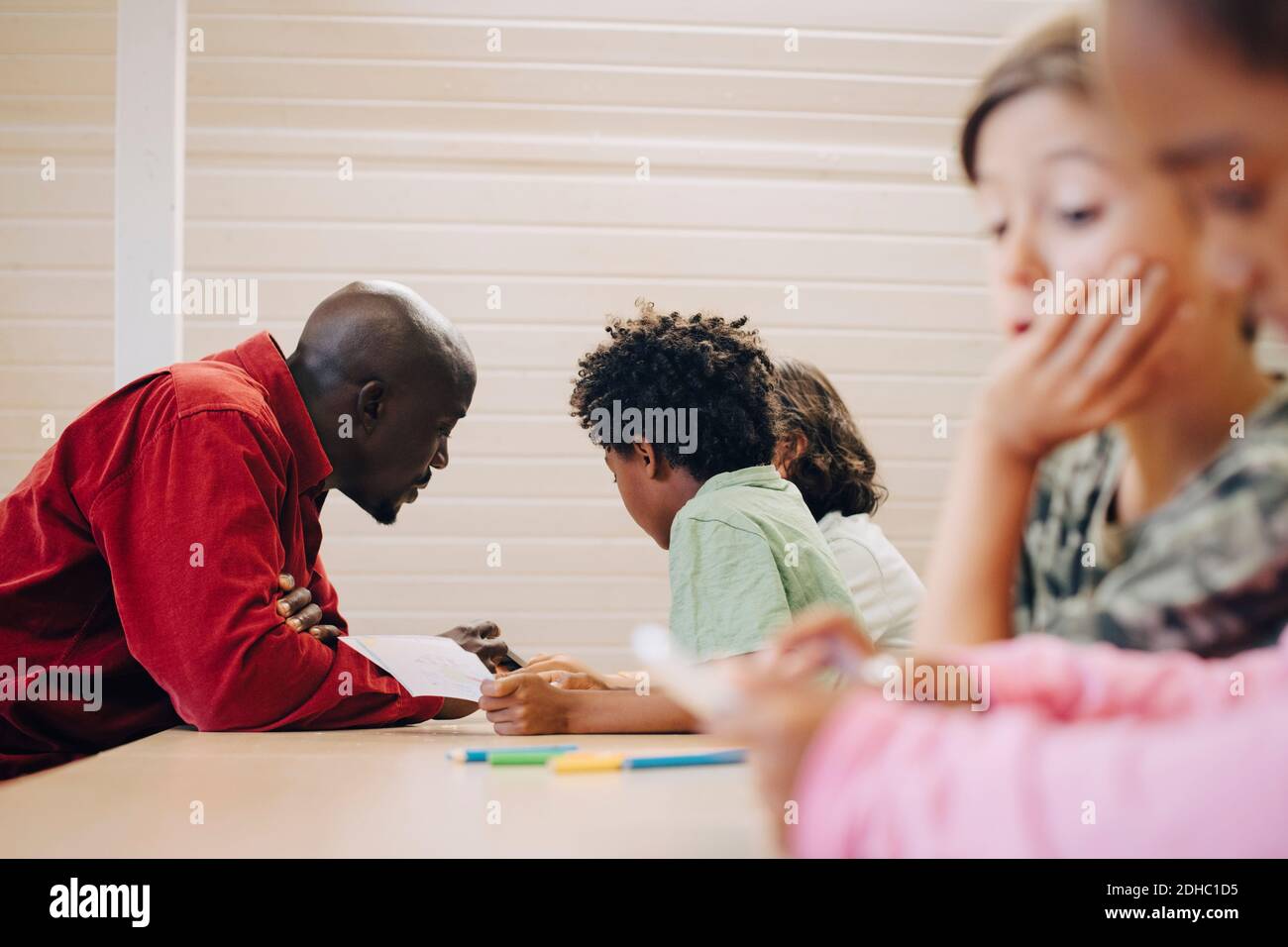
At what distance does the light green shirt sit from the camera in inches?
61.1

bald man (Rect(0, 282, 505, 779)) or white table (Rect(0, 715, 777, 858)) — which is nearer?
white table (Rect(0, 715, 777, 858))

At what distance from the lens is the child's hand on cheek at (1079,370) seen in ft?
2.03

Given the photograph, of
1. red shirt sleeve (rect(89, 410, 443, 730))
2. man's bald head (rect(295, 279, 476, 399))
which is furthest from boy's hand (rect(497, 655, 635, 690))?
man's bald head (rect(295, 279, 476, 399))

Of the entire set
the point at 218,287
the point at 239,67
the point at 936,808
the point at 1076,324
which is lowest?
the point at 936,808

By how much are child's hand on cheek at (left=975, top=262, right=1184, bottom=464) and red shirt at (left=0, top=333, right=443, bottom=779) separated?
44.6 inches

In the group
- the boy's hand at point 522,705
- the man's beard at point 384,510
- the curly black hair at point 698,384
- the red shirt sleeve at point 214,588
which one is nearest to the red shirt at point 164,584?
the red shirt sleeve at point 214,588

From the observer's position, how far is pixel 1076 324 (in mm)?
636

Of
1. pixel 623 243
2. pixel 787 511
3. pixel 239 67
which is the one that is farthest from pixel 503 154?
pixel 787 511

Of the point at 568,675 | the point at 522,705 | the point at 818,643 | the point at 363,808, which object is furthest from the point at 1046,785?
the point at 568,675

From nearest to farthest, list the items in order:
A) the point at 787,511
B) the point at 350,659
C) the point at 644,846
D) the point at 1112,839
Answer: the point at 1112,839, the point at 644,846, the point at 350,659, the point at 787,511

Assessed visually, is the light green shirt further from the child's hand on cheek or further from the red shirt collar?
the child's hand on cheek

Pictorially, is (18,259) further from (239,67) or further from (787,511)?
(787,511)

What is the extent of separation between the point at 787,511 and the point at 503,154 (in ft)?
7.09

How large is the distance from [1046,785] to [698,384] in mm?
1521
